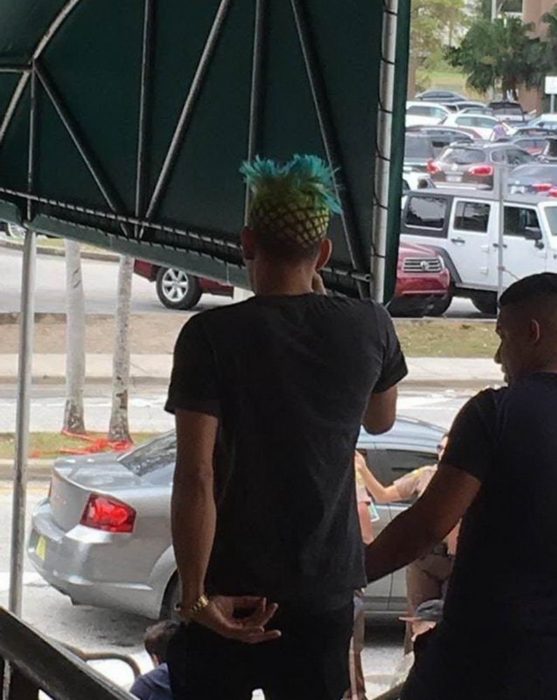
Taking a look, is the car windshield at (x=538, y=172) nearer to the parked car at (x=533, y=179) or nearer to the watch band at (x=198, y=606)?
the parked car at (x=533, y=179)

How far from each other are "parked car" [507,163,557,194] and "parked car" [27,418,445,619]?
14.8 meters

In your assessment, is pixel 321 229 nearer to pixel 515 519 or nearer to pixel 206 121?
pixel 515 519

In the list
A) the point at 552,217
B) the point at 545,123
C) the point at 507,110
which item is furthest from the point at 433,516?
the point at 507,110

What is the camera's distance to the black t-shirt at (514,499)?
237cm

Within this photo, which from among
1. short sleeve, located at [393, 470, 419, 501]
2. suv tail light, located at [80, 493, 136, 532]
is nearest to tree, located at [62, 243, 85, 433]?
suv tail light, located at [80, 493, 136, 532]

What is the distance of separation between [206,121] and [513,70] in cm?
3291

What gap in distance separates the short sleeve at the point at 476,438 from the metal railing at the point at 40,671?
83 centimetres

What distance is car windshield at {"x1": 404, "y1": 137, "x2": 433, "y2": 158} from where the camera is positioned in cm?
2839

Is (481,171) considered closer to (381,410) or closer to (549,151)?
(549,151)

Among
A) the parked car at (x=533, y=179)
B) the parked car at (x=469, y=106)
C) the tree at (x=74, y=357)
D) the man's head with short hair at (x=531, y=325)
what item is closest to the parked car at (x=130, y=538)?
the tree at (x=74, y=357)

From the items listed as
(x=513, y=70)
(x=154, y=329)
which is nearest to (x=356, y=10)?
(x=154, y=329)

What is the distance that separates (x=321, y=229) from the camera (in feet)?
8.71

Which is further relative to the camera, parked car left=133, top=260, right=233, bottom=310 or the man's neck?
parked car left=133, top=260, right=233, bottom=310

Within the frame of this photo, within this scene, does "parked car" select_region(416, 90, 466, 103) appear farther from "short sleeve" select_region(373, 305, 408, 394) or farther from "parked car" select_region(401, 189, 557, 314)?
"short sleeve" select_region(373, 305, 408, 394)
